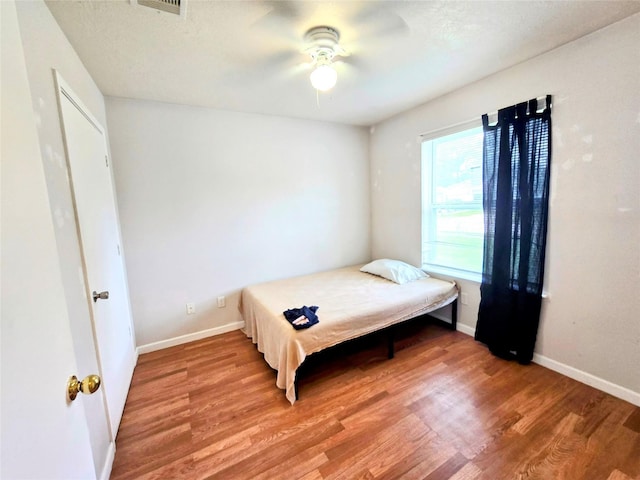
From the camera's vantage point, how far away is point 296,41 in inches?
69.6

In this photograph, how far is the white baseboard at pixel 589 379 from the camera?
183cm

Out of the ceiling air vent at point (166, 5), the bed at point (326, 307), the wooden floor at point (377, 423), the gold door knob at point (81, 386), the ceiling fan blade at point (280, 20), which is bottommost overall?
the wooden floor at point (377, 423)

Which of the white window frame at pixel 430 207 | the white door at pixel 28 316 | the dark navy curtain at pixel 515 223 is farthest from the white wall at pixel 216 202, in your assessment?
the white door at pixel 28 316

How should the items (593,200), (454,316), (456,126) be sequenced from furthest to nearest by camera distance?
(454,316) < (456,126) < (593,200)

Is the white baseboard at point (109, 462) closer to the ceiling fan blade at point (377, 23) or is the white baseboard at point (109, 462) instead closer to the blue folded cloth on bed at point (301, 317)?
the blue folded cloth on bed at point (301, 317)

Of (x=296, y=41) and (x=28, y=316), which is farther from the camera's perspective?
(x=296, y=41)

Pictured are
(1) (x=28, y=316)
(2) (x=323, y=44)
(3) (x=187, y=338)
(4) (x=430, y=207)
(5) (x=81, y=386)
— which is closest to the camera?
(1) (x=28, y=316)

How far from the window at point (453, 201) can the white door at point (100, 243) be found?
2939mm

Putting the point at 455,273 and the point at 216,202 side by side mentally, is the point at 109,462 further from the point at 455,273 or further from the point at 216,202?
the point at 455,273

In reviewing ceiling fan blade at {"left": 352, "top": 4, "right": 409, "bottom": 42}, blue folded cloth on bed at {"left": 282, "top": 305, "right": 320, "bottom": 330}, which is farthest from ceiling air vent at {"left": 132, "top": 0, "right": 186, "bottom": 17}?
blue folded cloth on bed at {"left": 282, "top": 305, "right": 320, "bottom": 330}

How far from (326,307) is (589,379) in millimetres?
1982

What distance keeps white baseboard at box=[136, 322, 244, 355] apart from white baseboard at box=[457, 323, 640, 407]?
2.84 meters

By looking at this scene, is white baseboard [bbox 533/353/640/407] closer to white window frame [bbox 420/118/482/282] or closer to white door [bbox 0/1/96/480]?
white window frame [bbox 420/118/482/282]

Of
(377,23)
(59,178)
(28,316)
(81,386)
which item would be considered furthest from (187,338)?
(377,23)
